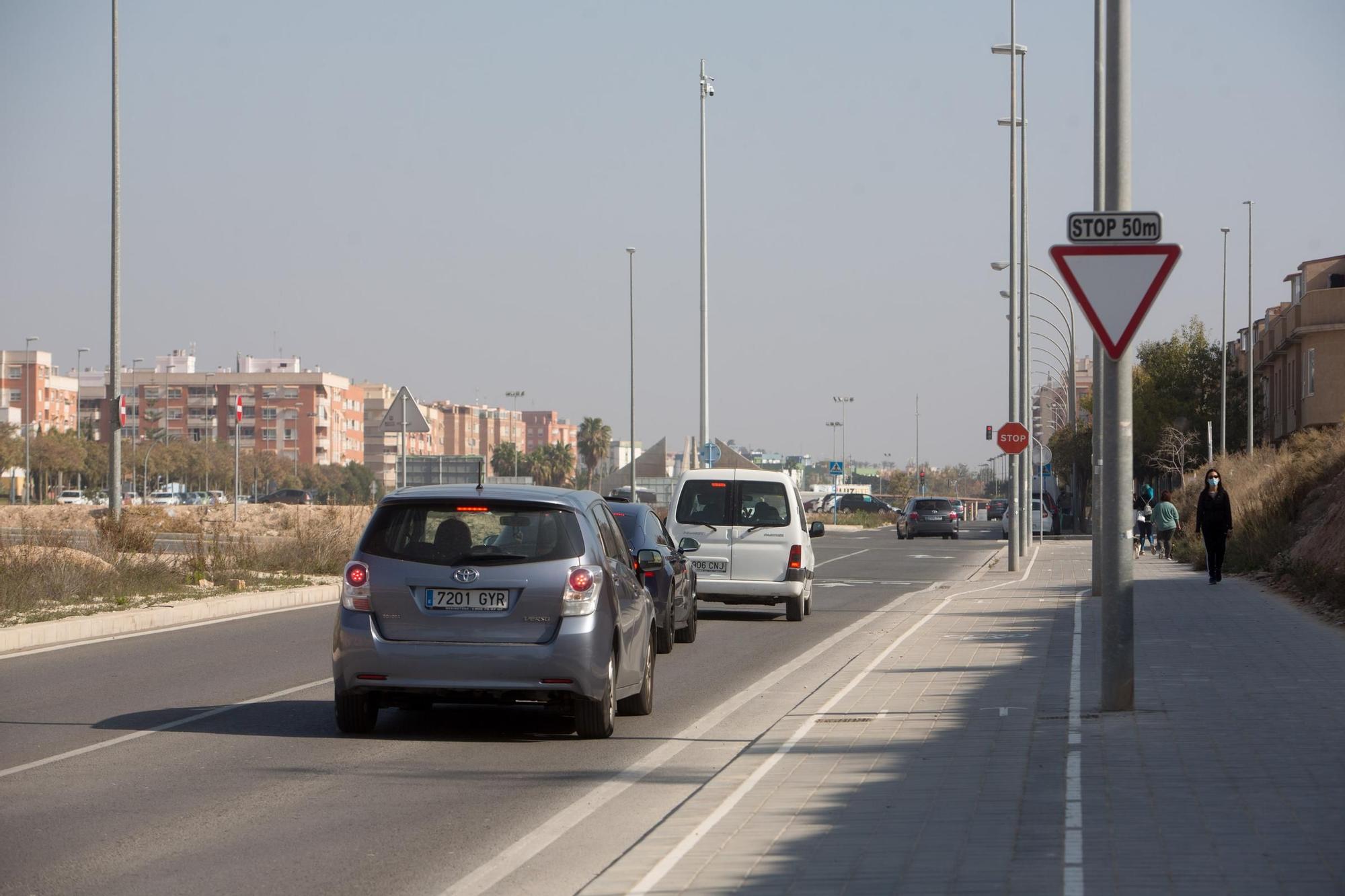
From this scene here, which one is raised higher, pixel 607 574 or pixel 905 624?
pixel 607 574

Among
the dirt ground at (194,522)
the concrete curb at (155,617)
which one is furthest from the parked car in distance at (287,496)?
the concrete curb at (155,617)

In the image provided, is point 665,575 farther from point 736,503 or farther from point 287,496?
point 287,496

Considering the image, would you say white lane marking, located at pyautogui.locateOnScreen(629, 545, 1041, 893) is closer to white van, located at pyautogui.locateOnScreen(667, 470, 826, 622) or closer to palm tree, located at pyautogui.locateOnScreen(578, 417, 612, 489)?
white van, located at pyautogui.locateOnScreen(667, 470, 826, 622)

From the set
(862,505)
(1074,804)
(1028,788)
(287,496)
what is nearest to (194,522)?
(1028,788)

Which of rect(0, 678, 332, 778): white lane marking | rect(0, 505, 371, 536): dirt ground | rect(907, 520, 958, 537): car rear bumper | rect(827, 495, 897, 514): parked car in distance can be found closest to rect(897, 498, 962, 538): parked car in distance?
rect(907, 520, 958, 537): car rear bumper

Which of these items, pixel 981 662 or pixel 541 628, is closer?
pixel 541 628

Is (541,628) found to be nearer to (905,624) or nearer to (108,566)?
(905,624)

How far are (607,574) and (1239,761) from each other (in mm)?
4004

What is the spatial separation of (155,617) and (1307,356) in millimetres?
47301

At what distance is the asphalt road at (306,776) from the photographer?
6445 millimetres

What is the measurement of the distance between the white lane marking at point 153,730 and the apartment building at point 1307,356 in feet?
144

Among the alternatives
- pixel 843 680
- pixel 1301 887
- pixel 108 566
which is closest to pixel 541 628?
pixel 843 680

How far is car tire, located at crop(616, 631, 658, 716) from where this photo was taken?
11.1 m

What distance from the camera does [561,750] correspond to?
31.8 ft
